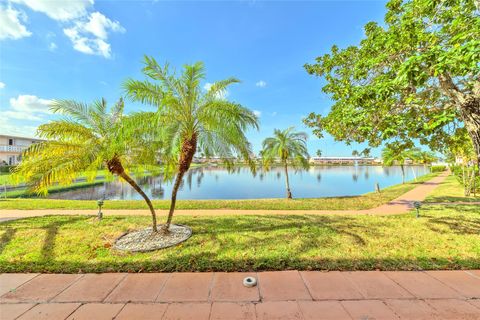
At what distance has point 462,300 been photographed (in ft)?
10.9

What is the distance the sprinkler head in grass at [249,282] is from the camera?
370 centimetres

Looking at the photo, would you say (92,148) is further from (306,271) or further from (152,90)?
(306,271)

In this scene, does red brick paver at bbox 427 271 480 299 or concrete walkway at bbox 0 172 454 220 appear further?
concrete walkway at bbox 0 172 454 220

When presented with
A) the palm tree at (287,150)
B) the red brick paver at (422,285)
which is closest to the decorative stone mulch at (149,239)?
the red brick paver at (422,285)

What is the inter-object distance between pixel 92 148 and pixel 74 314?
3995 mm

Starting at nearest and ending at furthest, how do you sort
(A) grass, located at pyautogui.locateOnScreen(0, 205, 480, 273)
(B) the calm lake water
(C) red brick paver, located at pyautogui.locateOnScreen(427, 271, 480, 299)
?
(C) red brick paver, located at pyautogui.locateOnScreen(427, 271, 480, 299)
(A) grass, located at pyautogui.locateOnScreen(0, 205, 480, 273)
(B) the calm lake water

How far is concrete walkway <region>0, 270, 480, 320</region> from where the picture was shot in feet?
10.00

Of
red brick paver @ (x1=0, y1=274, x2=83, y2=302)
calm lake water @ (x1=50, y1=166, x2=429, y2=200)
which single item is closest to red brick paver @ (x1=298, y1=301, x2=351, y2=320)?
red brick paver @ (x1=0, y1=274, x2=83, y2=302)

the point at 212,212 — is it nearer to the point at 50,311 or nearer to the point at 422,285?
the point at 50,311

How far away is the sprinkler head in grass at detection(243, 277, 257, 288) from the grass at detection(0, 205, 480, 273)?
1.60 feet

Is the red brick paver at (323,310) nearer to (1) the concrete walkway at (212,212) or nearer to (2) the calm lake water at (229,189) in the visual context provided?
(2) the calm lake water at (229,189)

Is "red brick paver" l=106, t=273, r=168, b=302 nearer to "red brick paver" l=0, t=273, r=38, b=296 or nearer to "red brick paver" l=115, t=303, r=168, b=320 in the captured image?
"red brick paver" l=115, t=303, r=168, b=320

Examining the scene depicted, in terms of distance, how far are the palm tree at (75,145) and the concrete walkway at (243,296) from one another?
7.80 ft

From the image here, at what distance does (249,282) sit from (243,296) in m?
0.35
